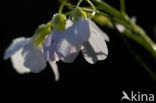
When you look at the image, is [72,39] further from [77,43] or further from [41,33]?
[41,33]

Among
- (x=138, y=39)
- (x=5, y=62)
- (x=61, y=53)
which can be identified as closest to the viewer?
(x=61, y=53)

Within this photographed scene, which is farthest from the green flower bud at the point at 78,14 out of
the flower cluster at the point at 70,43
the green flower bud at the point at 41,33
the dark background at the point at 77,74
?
the dark background at the point at 77,74

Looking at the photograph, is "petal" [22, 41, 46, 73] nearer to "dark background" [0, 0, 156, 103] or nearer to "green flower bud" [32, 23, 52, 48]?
"green flower bud" [32, 23, 52, 48]

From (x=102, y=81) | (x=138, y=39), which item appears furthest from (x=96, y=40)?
(x=102, y=81)

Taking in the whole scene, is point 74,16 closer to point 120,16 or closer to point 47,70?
point 120,16

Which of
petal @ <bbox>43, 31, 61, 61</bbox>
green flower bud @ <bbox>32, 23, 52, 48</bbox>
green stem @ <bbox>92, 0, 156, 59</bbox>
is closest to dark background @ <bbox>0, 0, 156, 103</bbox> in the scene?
green stem @ <bbox>92, 0, 156, 59</bbox>

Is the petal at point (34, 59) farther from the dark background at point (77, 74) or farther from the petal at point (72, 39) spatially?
the dark background at point (77, 74)
